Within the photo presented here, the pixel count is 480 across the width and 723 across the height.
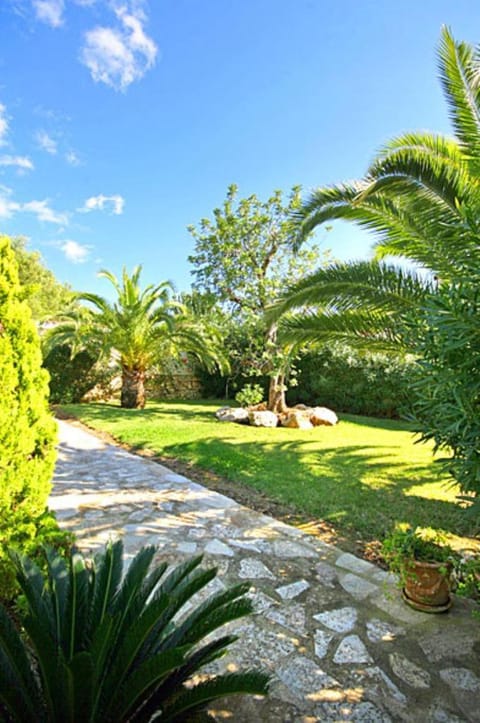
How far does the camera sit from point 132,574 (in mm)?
1701

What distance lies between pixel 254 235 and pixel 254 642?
38.2 feet

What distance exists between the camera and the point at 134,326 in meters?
11.5

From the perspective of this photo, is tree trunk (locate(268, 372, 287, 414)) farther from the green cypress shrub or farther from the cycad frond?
the green cypress shrub

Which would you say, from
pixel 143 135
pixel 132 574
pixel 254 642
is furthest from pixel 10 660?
pixel 143 135

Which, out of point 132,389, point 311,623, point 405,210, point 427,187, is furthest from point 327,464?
point 132,389

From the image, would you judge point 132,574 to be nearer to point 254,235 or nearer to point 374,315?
point 374,315

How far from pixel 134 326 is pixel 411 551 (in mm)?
10506

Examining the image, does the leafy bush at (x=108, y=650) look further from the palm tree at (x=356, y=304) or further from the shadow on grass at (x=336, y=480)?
the palm tree at (x=356, y=304)

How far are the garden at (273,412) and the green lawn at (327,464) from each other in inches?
1.7

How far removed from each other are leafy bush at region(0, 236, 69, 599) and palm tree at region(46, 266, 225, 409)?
344 inches

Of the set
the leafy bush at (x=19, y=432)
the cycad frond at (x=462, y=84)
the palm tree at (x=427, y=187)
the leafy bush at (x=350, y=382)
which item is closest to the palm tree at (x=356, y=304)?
the palm tree at (x=427, y=187)

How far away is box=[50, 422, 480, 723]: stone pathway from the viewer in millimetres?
1716

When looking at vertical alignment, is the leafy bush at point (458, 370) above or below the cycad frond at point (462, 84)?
below

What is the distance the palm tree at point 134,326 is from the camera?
11.3 meters
